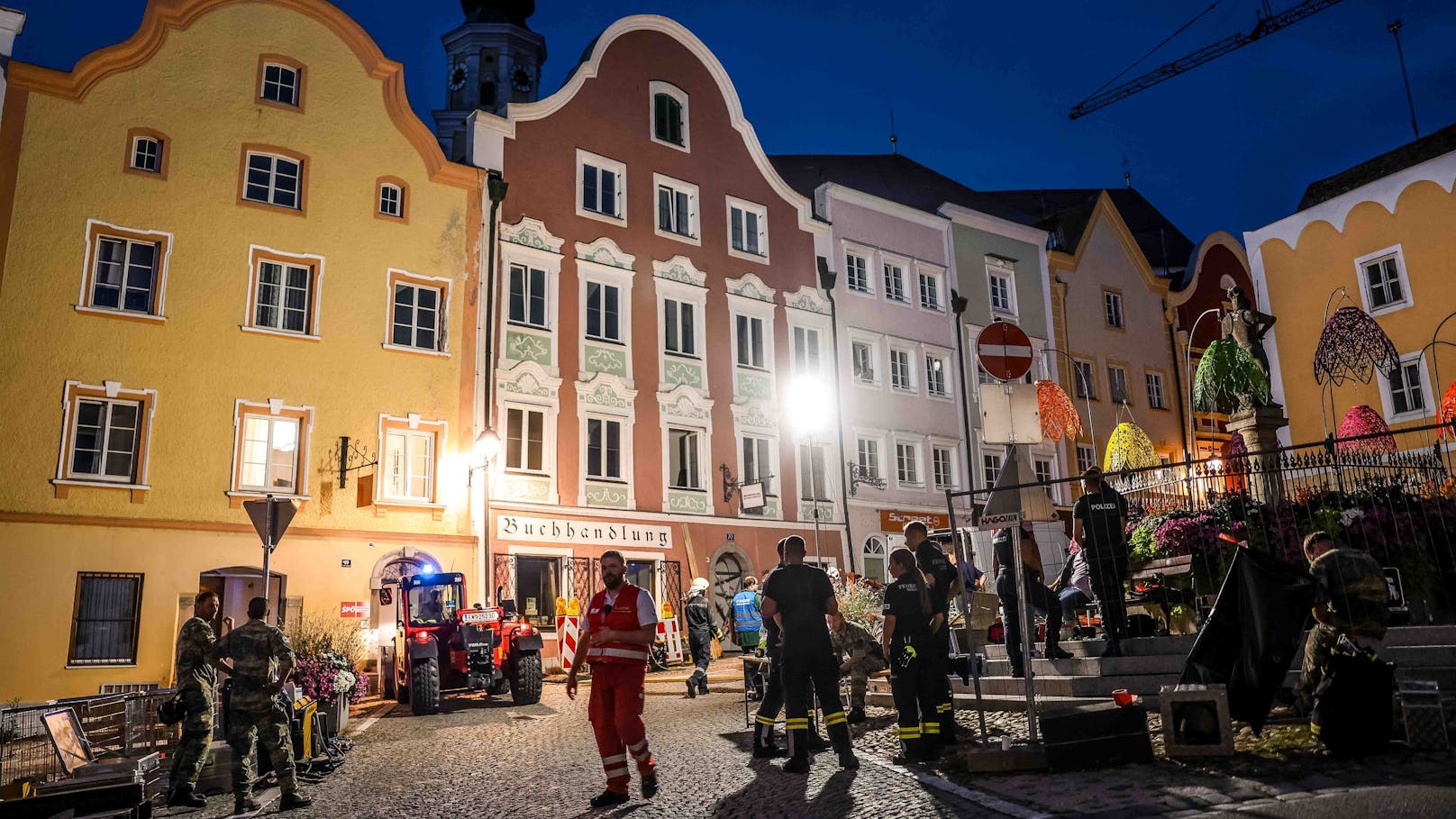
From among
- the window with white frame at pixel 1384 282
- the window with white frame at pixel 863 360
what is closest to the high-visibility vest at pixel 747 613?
the window with white frame at pixel 863 360

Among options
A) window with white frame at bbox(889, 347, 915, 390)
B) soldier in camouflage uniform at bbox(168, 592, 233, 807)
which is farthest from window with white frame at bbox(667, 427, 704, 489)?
soldier in camouflage uniform at bbox(168, 592, 233, 807)

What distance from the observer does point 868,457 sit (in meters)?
31.0

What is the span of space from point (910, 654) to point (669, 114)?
75.0 feet

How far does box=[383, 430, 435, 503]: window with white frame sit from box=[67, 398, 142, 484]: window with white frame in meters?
4.58

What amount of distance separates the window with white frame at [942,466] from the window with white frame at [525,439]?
42.2ft

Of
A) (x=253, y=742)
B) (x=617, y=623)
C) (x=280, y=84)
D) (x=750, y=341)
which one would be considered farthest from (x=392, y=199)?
(x=617, y=623)

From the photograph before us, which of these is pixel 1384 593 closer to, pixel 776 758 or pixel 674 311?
pixel 776 758

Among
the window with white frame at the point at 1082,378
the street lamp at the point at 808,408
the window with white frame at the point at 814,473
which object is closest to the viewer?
the street lamp at the point at 808,408

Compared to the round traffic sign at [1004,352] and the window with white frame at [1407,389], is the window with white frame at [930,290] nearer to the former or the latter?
the window with white frame at [1407,389]

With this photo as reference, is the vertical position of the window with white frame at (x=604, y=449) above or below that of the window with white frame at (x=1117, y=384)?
below

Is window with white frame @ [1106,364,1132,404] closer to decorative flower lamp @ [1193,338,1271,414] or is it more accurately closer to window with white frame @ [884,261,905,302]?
window with white frame @ [884,261,905,302]

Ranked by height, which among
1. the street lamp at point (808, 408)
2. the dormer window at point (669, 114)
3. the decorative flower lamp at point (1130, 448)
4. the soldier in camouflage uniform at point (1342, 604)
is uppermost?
the dormer window at point (669, 114)

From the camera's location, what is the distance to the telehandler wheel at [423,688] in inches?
598

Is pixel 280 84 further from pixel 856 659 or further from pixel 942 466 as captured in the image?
pixel 942 466
